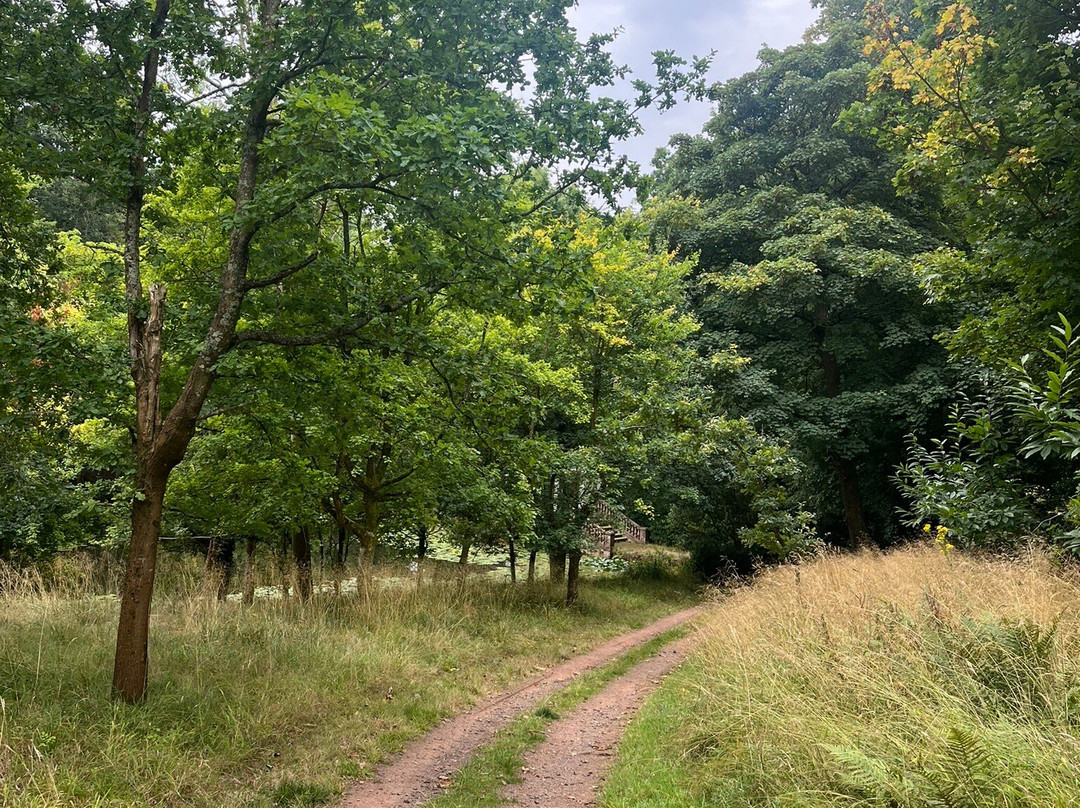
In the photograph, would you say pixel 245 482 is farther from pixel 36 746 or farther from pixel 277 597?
pixel 36 746

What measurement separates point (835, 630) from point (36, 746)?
6.34 m

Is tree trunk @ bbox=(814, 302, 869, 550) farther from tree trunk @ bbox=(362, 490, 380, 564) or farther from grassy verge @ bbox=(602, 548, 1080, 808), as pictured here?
tree trunk @ bbox=(362, 490, 380, 564)

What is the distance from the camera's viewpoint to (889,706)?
3971mm

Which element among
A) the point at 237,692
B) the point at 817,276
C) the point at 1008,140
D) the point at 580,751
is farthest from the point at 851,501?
the point at 237,692

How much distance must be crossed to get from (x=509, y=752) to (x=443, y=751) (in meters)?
0.66

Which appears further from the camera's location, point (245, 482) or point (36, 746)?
point (245, 482)

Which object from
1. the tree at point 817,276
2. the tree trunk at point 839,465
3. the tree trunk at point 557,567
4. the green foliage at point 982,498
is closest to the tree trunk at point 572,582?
the tree trunk at point 557,567

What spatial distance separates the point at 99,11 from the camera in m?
5.85

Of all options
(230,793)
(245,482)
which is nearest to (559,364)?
(245,482)

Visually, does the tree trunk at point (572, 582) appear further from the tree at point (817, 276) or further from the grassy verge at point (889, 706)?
the grassy verge at point (889, 706)

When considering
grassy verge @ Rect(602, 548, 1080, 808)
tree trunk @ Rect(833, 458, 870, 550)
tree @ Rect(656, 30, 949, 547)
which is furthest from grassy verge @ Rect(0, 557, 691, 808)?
tree trunk @ Rect(833, 458, 870, 550)

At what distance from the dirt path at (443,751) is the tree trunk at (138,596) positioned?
2180 mm

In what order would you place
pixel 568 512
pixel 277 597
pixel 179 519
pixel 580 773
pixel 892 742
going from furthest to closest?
1. pixel 568 512
2. pixel 179 519
3. pixel 277 597
4. pixel 580 773
5. pixel 892 742

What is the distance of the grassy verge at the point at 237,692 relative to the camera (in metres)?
4.43
